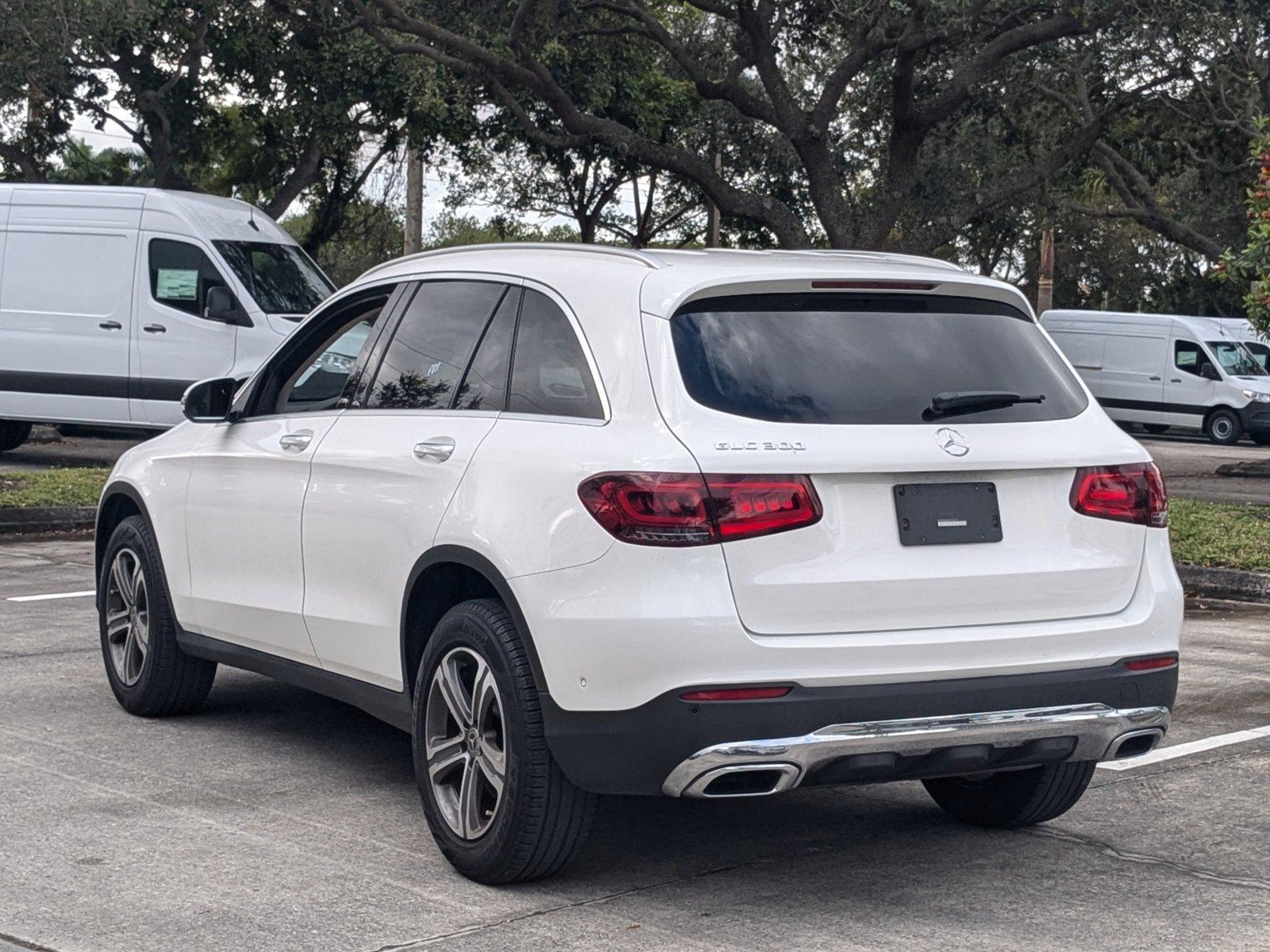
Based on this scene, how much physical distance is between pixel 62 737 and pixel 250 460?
4.33ft

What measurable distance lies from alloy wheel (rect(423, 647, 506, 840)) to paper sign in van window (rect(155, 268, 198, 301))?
13.6 meters

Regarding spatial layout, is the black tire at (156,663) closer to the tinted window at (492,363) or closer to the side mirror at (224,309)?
the tinted window at (492,363)

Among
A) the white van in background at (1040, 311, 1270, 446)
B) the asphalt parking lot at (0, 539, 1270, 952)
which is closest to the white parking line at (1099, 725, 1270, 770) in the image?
the asphalt parking lot at (0, 539, 1270, 952)

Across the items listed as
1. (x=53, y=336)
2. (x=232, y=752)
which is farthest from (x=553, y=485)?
(x=53, y=336)

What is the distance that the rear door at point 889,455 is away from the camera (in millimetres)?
4551

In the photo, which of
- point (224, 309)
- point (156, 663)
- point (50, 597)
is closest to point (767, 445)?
point (156, 663)

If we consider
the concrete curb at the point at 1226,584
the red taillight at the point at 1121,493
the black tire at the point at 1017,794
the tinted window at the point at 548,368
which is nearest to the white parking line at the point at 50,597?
the tinted window at the point at 548,368

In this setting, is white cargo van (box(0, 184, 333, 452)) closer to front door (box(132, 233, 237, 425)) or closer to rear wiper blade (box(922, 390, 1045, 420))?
front door (box(132, 233, 237, 425))

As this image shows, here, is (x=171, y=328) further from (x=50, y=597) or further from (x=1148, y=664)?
(x=1148, y=664)

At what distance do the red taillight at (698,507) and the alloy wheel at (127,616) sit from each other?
3.10 m

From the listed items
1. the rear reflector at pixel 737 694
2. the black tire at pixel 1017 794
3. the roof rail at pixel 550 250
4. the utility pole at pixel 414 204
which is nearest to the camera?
the rear reflector at pixel 737 694

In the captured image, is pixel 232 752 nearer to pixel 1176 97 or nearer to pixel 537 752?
pixel 537 752

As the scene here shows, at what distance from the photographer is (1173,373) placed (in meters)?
32.5

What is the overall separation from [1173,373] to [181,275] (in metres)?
20.3
